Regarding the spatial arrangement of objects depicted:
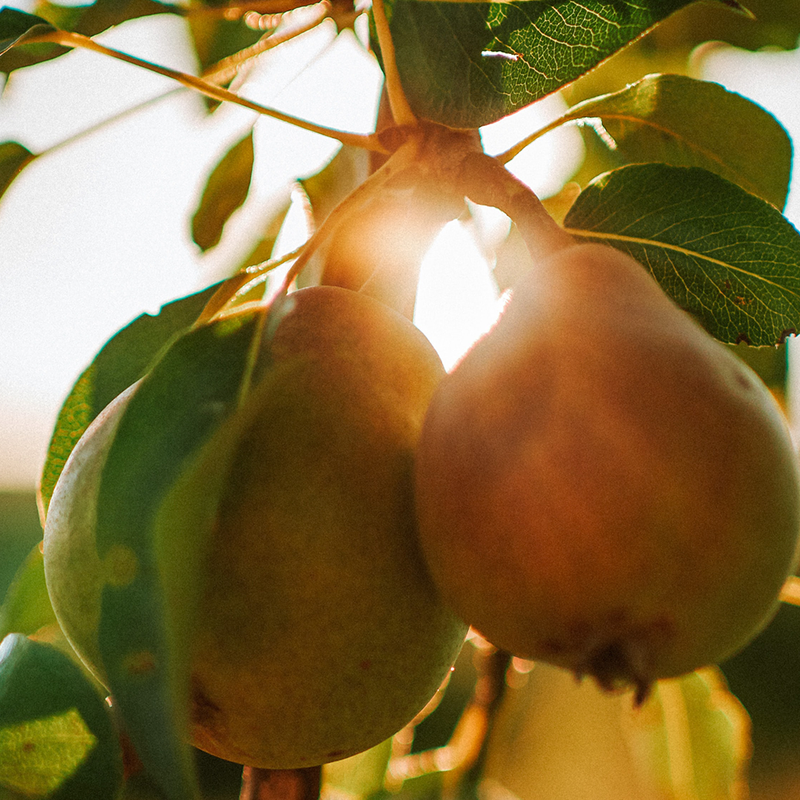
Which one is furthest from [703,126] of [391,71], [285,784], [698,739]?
[698,739]

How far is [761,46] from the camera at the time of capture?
880 mm

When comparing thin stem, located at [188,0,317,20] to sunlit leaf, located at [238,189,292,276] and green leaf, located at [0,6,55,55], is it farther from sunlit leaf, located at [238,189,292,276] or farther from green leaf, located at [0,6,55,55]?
sunlit leaf, located at [238,189,292,276]

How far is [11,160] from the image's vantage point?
63 centimetres

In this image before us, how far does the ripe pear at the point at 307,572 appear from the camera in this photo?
38 centimetres

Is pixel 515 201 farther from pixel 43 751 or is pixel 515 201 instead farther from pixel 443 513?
pixel 43 751

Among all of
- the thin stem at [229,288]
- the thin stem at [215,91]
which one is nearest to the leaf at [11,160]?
the thin stem at [215,91]

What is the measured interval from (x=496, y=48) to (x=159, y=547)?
0.33 meters

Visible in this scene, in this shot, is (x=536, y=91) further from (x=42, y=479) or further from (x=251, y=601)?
(x=42, y=479)

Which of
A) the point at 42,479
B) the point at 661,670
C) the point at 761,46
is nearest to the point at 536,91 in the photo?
the point at 661,670

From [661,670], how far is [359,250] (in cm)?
37

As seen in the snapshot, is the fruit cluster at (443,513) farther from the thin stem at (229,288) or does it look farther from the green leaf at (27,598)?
the green leaf at (27,598)

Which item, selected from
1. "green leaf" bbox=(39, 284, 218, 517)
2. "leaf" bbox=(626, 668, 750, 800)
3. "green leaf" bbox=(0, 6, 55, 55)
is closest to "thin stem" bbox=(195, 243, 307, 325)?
"green leaf" bbox=(39, 284, 218, 517)

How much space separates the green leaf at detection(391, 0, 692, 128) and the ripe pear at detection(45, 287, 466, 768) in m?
0.16

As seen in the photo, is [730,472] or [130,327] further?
[130,327]
